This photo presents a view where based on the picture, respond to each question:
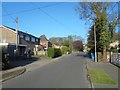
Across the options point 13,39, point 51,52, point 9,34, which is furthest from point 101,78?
point 9,34

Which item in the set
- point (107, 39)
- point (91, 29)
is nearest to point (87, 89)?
point (107, 39)

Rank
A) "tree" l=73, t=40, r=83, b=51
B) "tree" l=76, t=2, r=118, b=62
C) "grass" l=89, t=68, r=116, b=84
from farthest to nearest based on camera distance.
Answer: "tree" l=73, t=40, r=83, b=51, "tree" l=76, t=2, r=118, b=62, "grass" l=89, t=68, r=116, b=84

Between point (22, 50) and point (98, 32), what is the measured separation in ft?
68.1

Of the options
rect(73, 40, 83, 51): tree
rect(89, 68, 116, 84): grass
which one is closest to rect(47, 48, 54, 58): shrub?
rect(89, 68, 116, 84): grass

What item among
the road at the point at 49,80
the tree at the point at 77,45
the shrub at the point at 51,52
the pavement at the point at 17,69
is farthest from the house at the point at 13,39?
the tree at the point at 77,45

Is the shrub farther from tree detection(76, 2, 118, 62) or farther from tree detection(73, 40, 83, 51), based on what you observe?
tree detection(73, 40, 83, 51)

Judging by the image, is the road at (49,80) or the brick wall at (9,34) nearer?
the road at (49,80)

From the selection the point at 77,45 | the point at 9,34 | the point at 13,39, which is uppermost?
the point at 9,34

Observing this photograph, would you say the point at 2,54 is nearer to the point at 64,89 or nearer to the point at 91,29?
the point at 64,89

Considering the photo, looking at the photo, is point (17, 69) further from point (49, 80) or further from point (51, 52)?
point (51, 52)

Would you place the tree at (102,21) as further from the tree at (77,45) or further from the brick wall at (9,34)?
the tree at (77,45)

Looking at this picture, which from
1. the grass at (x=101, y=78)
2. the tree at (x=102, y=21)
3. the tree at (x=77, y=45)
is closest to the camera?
the grass at (x=101, y=78)

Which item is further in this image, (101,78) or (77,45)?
(77,45)

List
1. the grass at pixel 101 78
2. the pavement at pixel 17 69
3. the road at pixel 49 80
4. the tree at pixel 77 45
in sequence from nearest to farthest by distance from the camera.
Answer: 1. the road at pixel 49 80
2. the grass at pixel 101 78
3. the pavement at pixel 17 69
4. the tree at pixel 77 45
